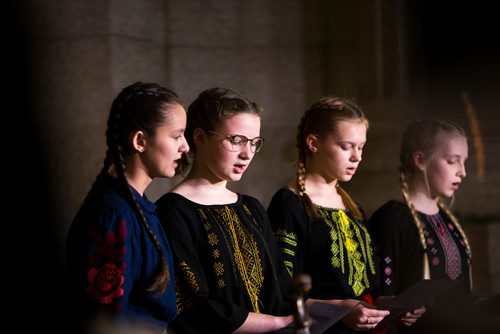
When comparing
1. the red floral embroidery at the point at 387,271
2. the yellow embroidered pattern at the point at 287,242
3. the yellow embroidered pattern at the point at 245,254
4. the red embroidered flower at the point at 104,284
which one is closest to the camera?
the red embroidered flower at the point at 104,284

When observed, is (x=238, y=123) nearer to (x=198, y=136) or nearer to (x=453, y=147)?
(x=198, y=136)

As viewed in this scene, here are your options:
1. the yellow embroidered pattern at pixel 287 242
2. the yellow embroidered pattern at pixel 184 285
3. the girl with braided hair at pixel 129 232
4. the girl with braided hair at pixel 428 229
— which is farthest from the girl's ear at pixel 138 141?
the girl with braided hair at pixel 428 229

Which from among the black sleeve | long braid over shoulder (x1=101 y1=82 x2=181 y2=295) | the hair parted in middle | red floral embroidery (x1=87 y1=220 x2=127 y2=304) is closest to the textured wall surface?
the hair parted in middle

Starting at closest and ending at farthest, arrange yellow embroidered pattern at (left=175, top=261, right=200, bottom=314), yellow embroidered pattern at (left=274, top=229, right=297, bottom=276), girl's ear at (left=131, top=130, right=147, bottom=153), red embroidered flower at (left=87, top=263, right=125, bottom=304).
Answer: red embroidered flower at (left=87, top=263, right=125, bottom=304)
girl's ear at (left=131, top=130, right=147, bottom=153)
yellow embroidered pattern at (left=175, top=261, right=200, bottom=314)
yellow embroidered pattern at (left=274, top=229, right=297, bottom=276)

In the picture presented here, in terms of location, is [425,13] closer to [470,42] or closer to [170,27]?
[470,42]

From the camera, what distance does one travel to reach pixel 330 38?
4.35 m

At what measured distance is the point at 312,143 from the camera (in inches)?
108

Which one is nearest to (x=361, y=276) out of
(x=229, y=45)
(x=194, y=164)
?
(x=194, y=164)

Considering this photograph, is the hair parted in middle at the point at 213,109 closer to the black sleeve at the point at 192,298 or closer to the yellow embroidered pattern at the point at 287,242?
the black sleeve at the point at 192,298

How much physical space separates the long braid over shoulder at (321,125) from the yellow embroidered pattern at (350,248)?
55mm

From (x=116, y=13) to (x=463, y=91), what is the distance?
1738 millimetres

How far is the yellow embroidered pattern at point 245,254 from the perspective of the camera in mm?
2326

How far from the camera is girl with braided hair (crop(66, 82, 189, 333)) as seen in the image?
195 cm

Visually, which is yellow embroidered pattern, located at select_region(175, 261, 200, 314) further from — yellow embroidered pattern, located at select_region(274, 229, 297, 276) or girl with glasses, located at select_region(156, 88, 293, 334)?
yellow embroidered pattern, located at select_region(274, 229, 297, 276)
